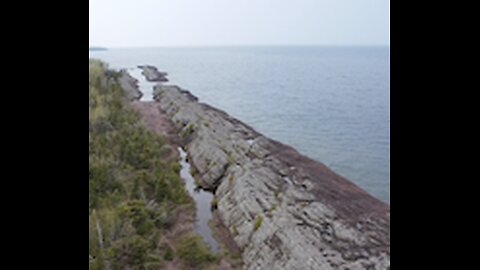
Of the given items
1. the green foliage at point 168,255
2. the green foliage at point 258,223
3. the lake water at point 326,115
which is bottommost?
the green foliage at point 168,255

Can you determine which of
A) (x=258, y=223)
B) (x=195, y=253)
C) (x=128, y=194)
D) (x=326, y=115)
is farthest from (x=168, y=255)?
(x=326, y=115)

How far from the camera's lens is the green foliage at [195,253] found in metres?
11.8

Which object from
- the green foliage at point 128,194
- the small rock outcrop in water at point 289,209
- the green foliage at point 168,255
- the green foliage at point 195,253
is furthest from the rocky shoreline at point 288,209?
the green foliage at point 168,255

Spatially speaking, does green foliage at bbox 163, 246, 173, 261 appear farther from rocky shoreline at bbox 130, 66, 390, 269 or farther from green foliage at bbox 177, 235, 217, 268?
rocky shoreline at bbox 130, 66, 390, 269

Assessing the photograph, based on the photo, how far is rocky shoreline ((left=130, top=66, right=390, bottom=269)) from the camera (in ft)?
35.4

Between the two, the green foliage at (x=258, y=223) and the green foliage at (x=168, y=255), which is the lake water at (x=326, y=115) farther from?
the green foliage at (x=168, y=255)

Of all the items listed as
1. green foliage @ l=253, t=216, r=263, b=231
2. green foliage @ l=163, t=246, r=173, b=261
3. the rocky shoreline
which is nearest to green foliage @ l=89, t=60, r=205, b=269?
green foliage @ l=163, t=246, r=173, b=261

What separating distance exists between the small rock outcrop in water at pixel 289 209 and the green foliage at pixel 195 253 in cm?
113

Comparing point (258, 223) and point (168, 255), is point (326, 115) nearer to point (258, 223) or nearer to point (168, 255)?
point (258, 223)

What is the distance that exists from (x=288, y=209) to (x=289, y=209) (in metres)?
0.04
